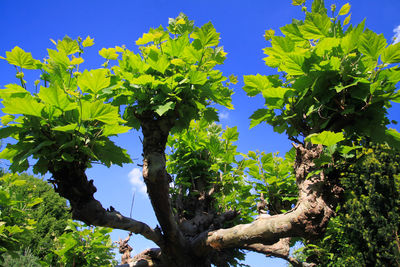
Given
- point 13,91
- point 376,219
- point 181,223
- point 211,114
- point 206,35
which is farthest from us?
point 376,219

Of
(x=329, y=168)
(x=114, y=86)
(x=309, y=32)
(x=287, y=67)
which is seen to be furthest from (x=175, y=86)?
(x=329, y=168)

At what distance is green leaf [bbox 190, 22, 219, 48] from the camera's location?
2.75 m

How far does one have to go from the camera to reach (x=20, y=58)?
253 centimetres

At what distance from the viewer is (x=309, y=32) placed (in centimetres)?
234

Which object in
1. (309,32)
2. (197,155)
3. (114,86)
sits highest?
(197,155)

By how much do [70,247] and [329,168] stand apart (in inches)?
169

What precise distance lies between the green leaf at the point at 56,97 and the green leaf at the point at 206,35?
1.47 metres

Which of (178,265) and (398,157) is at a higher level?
(398,157)

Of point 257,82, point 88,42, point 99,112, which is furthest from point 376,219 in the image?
point 88,42

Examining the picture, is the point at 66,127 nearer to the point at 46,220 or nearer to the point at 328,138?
the point at 328,138

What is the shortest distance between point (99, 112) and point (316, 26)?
2091 mm

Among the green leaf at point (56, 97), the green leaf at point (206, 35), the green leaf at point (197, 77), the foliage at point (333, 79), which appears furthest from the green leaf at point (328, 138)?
the green leaf at point (56, 97)

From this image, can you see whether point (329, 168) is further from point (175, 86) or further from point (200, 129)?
point (200, 129)

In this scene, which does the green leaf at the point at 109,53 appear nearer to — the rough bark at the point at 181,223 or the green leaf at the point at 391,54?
the rough bark at the point at 181,223
